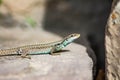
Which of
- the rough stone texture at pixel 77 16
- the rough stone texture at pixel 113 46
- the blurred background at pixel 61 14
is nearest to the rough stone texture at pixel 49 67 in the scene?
the rough stone texture at pixel 113 46

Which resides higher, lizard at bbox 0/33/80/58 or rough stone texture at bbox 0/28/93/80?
lizard at bbox 0/33/80/58

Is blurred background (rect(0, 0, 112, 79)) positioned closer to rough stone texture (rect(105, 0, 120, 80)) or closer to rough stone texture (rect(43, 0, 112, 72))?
rough stone texture (rect(43, 0, 112, 72))

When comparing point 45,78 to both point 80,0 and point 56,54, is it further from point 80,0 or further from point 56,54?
point 80,0

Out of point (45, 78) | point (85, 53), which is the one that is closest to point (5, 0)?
point (85, 53)

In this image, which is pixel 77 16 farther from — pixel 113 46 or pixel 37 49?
pixel 113 46

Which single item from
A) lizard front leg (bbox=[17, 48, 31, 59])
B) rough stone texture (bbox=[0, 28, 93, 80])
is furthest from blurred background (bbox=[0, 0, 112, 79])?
rough stone texture (bbox=[0, 28, 93, 80])

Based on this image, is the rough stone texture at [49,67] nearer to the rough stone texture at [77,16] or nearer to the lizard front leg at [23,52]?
the lizard front leg at [23,52]
